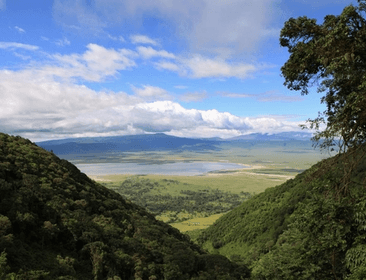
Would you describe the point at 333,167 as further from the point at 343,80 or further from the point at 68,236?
the point at 68,236

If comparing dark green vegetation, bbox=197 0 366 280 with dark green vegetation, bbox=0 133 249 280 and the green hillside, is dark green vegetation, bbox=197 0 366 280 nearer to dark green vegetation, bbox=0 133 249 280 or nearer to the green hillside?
the green hillside

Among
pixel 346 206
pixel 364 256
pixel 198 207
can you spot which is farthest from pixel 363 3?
pixel 198 207

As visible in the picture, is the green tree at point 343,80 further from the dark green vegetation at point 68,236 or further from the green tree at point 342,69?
the dark green vegetation at point 68,236

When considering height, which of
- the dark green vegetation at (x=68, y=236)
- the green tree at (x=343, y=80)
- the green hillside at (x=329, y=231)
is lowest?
the dark green vegetation at (x=68, y=236)

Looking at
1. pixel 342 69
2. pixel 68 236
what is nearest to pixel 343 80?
pixel 342 69

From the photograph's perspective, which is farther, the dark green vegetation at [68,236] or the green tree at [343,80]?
the dark green vegetation at [68,236]

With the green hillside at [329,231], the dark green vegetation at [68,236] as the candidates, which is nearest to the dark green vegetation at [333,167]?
the green hillside at [329,231]

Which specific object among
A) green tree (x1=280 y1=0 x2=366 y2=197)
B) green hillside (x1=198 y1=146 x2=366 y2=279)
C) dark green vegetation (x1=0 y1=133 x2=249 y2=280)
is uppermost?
green tree (x1=280 y1=0 x2=366 y2=197)

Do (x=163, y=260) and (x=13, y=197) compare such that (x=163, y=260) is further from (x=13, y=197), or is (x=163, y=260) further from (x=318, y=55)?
(x=318, y=55)

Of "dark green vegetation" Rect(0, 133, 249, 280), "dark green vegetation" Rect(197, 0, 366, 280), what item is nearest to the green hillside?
"dark green vegetation" Rect(197, 0, 366, 280)

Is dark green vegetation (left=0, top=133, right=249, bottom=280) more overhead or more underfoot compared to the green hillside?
more underfoot
